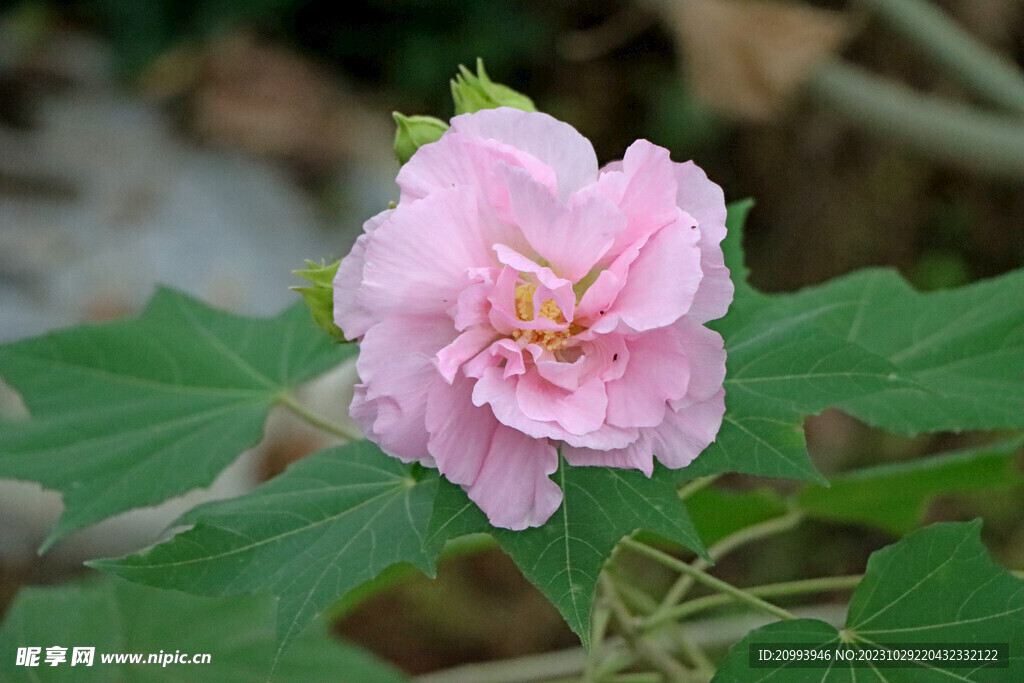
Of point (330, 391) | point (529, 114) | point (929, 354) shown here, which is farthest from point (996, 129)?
point (529, 114)

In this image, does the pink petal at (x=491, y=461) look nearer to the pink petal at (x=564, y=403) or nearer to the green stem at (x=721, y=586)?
the pink petal at (x=564, y=403)

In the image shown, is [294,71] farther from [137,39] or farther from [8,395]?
[8,395]

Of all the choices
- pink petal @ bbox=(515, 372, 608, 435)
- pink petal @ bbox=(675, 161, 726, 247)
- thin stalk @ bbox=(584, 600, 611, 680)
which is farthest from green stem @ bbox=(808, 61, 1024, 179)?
pink petal @ bbox=(515, 372, 608, 435)

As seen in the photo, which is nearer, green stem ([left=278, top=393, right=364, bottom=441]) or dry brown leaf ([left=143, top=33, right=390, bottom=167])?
green stem ([left=278, top=393, right=364, bottom=441])

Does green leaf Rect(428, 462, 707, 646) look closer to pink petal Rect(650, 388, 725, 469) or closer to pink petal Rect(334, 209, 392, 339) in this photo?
pink petal Rect(650, 388, 725, 469)

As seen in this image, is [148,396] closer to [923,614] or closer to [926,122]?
[923,614]

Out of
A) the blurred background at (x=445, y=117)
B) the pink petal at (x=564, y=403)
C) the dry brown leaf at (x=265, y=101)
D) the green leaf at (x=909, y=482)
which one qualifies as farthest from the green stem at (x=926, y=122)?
the pink petal at (x=564, y=403)
